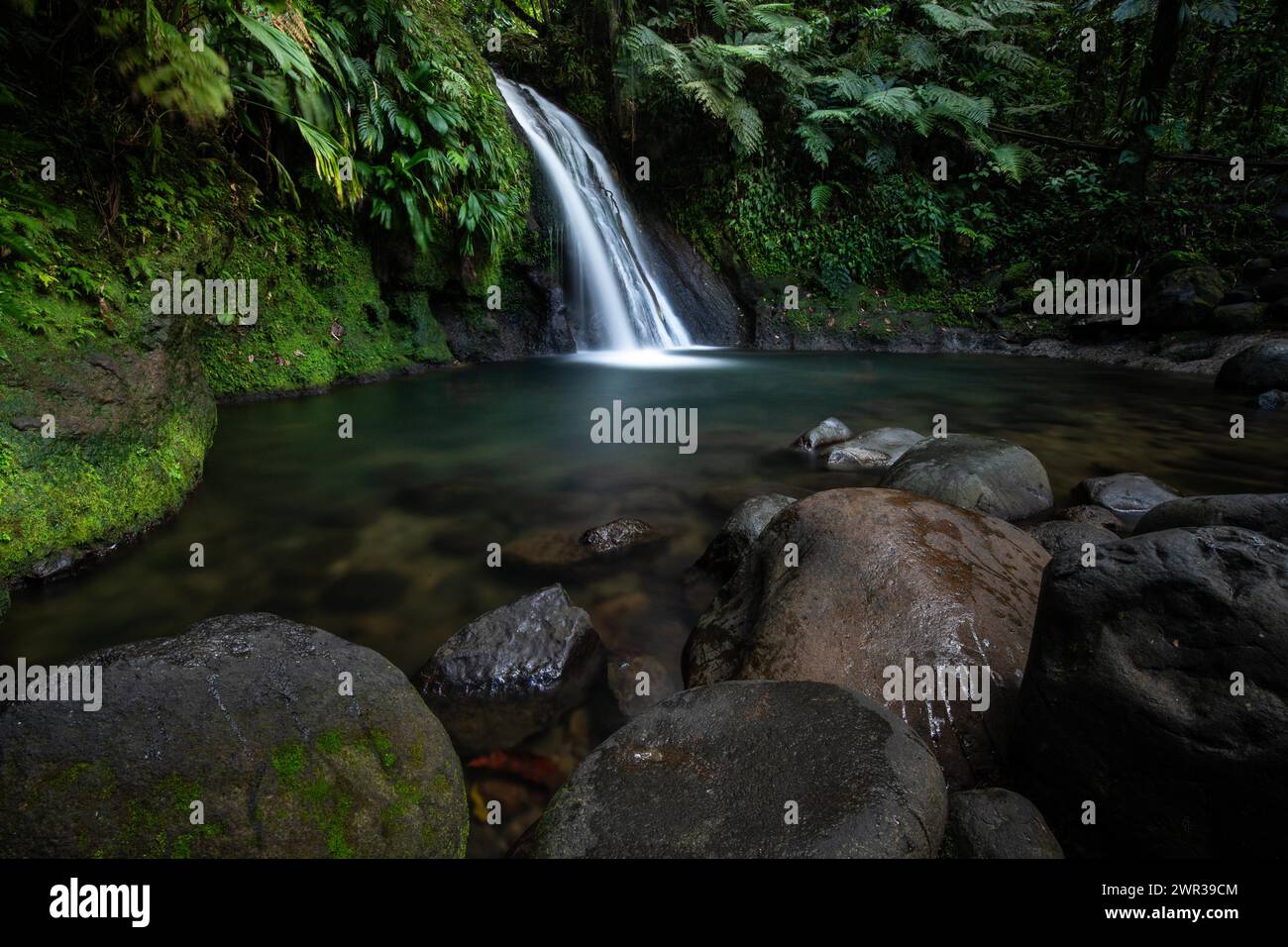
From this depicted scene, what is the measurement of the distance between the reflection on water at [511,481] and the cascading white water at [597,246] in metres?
2.05

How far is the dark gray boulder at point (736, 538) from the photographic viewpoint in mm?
3494

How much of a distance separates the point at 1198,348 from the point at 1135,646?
11.5m

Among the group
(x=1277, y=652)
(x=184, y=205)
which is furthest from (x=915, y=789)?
(x=184, y=205)

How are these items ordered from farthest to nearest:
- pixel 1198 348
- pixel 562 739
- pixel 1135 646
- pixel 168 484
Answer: pixel 1198 348 → pixel 168 484 → pixel 562 739 → pixel 1135 646

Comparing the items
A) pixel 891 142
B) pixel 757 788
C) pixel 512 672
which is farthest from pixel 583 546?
pixel 891 142

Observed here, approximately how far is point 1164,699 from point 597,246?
10829 mm

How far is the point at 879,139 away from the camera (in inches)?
517

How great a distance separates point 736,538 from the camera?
139 inches

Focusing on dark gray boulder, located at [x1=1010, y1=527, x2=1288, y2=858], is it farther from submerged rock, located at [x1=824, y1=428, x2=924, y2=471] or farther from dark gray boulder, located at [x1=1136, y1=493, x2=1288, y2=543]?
submerged rock, located at [x1=824, y1=428, x2=924, y2=471]

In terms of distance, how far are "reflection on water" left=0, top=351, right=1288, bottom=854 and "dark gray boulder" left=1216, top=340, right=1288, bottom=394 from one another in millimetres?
365

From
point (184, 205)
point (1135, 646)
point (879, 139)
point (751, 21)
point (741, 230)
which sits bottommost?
point (1135, 646)

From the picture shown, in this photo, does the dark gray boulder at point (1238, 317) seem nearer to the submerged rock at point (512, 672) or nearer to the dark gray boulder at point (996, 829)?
the dark gray boulder at point (996, 829)

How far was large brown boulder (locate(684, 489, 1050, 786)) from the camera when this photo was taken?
2.20 meters

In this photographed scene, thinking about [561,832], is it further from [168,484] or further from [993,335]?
[993,335]
